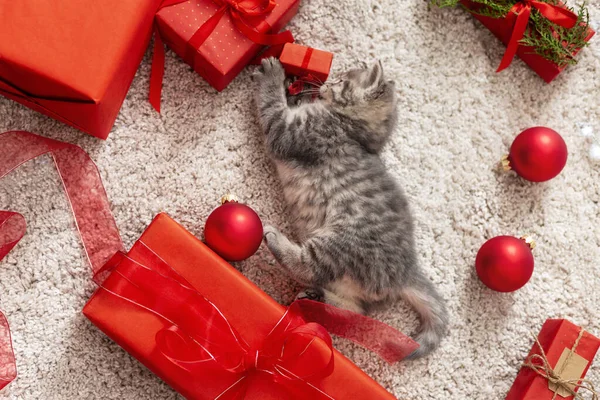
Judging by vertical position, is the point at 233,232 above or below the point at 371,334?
above

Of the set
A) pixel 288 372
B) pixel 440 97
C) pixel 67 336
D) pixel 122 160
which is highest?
pixel 440 97

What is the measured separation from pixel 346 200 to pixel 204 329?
391 mm

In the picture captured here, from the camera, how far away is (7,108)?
115 cm

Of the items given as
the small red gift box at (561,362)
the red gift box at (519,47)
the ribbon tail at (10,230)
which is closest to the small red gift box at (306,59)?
the red gift box at (519,47)

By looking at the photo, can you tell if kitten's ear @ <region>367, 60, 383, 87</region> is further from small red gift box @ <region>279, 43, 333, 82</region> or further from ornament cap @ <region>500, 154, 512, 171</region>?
ornament cap @ <region>500, 154, 512, 171</region>

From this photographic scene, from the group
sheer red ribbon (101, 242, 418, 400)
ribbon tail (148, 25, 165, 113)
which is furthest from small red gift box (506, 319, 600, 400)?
ribbon tail (148, 25, 165, 113)

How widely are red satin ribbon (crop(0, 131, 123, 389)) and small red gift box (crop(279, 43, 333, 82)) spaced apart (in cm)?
47

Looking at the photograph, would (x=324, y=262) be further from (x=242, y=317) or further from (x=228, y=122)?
(x=228, y=122)

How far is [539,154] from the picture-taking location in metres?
1.19

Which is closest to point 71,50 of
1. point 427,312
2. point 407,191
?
point 407,191

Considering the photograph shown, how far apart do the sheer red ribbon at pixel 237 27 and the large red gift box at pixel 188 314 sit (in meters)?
0.33

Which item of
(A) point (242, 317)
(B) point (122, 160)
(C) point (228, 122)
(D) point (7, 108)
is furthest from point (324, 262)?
(D) point (7, 108)

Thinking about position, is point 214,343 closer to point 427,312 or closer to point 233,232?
point 233,232

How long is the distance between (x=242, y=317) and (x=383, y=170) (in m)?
0.44
